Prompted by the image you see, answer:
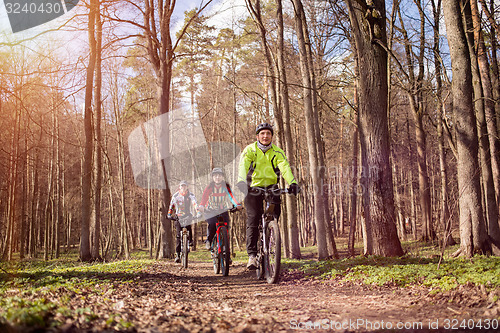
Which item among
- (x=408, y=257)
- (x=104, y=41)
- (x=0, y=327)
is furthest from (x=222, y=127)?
(x=0, y=327)

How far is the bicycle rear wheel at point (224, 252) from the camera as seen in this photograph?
769cm

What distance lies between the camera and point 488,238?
7773 mm

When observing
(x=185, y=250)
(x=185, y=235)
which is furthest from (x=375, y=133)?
(x=185, y=250)

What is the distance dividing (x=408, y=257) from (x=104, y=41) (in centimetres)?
1310

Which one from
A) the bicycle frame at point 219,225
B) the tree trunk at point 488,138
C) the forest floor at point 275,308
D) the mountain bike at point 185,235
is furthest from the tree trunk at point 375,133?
the mountain bike at point 185,235

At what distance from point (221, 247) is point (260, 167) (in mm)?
2705

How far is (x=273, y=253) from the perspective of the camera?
594cm

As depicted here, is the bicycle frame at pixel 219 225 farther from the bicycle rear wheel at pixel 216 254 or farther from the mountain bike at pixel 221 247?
the bicycle rear wheel at pixel 216 254

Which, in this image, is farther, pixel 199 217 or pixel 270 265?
pixel 199 217

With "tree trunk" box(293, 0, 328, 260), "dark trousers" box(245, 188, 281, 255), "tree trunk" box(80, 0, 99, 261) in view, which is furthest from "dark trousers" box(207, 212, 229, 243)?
"tree trunk" box(80, 0, 99, 261)

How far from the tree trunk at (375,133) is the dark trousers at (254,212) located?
201 cm

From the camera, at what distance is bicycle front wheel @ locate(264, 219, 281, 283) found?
5.73 metres

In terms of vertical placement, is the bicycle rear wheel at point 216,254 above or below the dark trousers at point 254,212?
below

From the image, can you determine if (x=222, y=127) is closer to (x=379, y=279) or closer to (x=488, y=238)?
(x=488, y=238)
